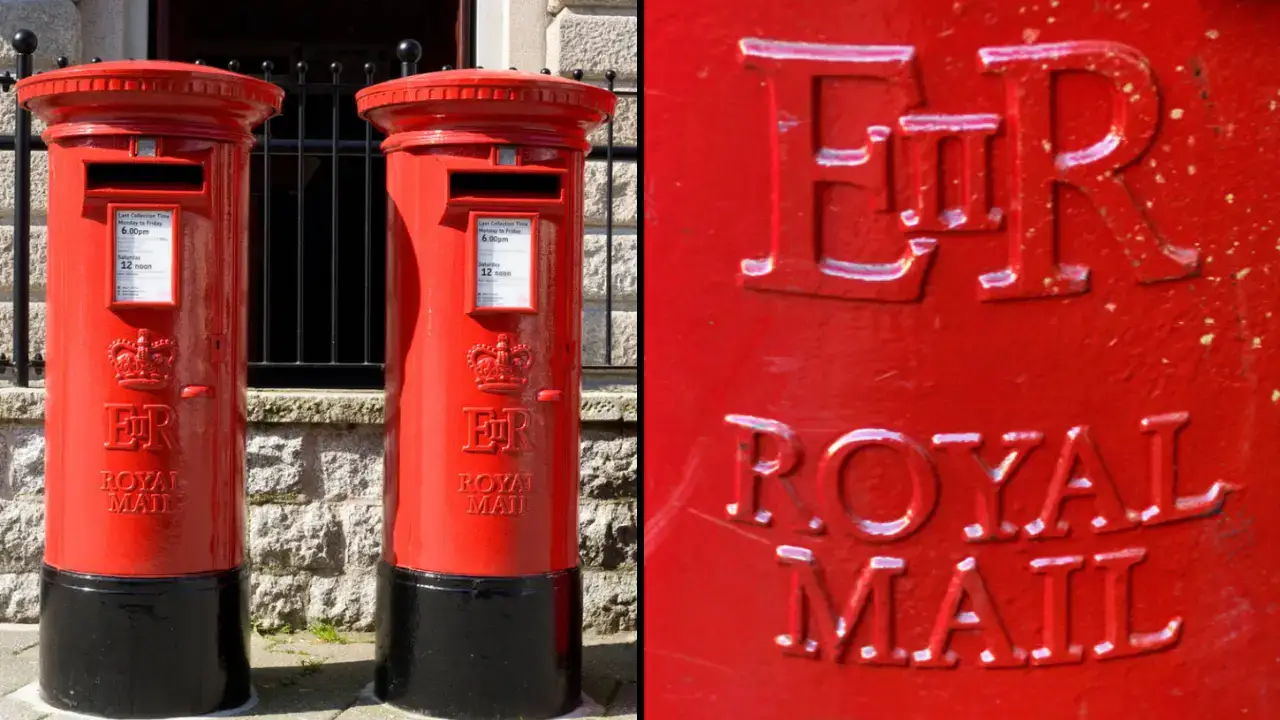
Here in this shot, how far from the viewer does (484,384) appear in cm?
376

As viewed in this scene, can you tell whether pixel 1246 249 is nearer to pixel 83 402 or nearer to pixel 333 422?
pixel 83 402

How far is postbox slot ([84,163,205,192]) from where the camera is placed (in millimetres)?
3715

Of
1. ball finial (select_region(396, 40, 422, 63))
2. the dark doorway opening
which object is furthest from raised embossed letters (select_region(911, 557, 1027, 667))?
the dark doorway opening

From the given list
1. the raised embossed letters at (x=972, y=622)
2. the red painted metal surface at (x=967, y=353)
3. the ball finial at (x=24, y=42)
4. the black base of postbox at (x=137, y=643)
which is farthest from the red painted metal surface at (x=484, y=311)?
the raised embossed letters at (x=972, y=622)

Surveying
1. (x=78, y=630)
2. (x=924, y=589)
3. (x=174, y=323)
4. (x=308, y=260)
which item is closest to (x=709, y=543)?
(x=924, y=589)

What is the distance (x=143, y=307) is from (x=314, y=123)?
10.6ft

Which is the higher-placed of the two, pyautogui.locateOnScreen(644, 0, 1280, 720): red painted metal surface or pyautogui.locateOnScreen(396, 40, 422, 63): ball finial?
pyautogui.locateOnScreen(396, 40, 422, 63): ball finial

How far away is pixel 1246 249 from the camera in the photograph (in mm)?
1450

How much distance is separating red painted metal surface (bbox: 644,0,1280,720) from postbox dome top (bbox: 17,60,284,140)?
250cm

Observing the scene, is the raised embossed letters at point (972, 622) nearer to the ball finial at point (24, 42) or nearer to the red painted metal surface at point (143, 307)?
the red painted metal surface at point (143, 307)

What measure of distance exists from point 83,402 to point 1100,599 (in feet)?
9.98

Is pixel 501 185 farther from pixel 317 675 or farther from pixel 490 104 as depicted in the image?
pixel 317 675

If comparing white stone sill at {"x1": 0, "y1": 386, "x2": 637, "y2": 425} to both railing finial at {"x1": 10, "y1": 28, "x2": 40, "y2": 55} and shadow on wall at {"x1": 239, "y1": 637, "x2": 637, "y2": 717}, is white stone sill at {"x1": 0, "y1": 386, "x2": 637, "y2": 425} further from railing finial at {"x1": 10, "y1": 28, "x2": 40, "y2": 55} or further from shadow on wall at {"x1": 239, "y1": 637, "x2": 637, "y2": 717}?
railing finial at {"x1": 10, "y1": 28, "x2": 40, "y2": 55}

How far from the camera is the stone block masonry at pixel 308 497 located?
492 cm
